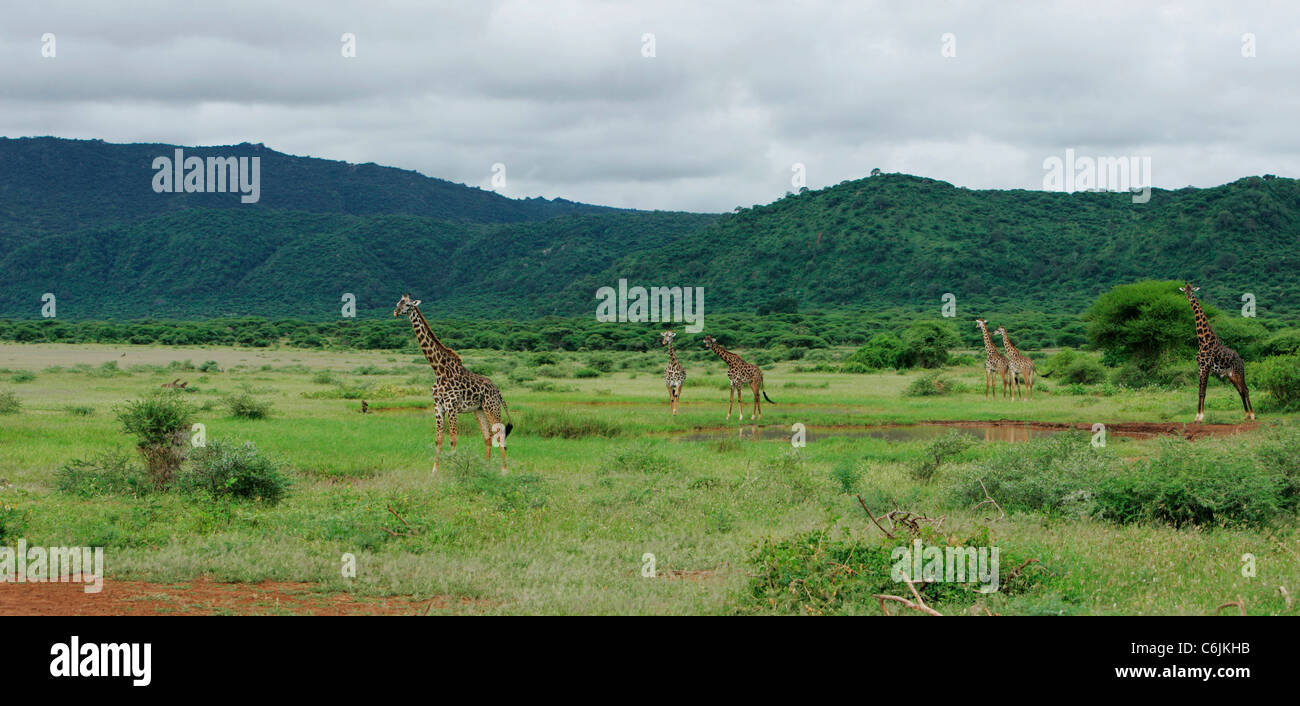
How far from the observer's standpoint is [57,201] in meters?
165

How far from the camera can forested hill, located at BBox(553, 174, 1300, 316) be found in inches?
3487

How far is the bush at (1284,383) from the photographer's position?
2527 centimetres

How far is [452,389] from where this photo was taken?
17.0 m

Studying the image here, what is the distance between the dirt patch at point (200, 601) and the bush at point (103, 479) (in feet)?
16.8

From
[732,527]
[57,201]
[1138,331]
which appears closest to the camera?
[732,527]

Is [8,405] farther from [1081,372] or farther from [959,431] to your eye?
[1081,372]

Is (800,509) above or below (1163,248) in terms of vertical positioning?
below

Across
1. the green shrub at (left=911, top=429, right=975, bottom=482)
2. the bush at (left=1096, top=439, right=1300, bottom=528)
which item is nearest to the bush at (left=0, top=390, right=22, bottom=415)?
the green shrub at (left=911, top=429, right=975, bottom=482)

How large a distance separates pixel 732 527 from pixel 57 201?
181580 mm

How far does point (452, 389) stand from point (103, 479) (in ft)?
16.9

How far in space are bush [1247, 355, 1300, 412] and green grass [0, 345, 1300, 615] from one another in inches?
74.5

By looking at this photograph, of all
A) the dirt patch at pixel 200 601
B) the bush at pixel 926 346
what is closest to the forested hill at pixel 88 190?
the bush at pixel 926 346
